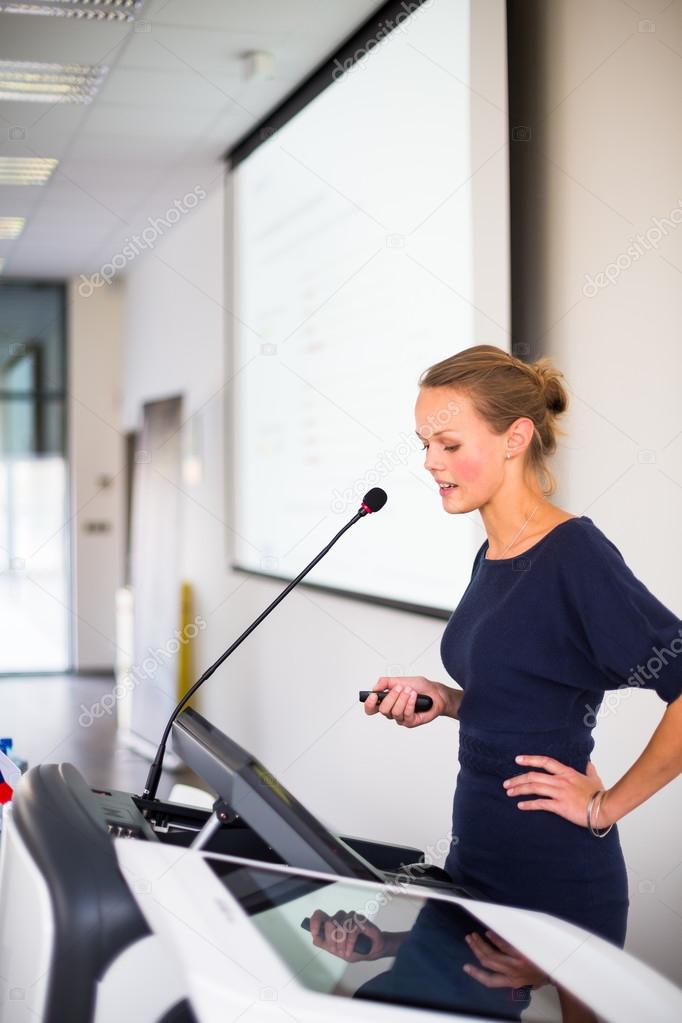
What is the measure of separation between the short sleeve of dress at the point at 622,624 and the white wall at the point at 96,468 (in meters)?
7.75

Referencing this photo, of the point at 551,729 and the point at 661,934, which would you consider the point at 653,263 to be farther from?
the point at 661,934

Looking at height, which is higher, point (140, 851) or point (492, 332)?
point (492, 332)

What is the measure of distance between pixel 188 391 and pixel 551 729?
515 cm

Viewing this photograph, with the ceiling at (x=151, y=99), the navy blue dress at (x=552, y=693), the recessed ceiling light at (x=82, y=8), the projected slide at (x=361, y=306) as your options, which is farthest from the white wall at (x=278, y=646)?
the recessed ceiling light at (x=82, y=8)

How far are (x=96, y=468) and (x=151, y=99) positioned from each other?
187 inches

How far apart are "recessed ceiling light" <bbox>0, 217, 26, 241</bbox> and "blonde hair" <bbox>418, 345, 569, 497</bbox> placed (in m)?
5.82

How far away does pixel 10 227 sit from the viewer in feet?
23.1

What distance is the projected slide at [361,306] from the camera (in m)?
3.12

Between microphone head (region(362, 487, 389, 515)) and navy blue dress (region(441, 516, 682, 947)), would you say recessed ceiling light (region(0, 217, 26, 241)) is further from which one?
navy blue dress (region(441, 516, 682, 947))

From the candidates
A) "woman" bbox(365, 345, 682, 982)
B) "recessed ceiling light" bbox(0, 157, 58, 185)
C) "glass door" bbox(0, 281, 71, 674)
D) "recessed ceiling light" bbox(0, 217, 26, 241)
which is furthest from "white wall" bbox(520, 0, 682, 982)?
"glass door" bbox(0, 281, 71, 674)

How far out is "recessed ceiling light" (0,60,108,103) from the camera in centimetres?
418

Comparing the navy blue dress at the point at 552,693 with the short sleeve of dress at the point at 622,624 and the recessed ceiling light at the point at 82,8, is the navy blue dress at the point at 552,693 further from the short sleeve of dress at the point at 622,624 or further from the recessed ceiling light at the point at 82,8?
the recessed ceiling light at the point at 82,8

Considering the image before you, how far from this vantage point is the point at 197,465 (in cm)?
620

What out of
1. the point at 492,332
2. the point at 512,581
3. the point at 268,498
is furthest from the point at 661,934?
the point at 268,498
